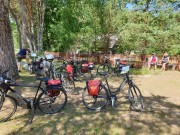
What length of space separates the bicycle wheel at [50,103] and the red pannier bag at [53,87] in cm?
12

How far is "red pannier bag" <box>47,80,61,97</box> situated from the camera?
190 inches

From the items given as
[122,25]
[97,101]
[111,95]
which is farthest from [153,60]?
[111,95]

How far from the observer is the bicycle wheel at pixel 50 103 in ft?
16.1

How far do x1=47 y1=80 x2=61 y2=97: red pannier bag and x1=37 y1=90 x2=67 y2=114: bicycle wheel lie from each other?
115 millimetres

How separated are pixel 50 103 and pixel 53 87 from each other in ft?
1.62

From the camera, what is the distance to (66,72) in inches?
281

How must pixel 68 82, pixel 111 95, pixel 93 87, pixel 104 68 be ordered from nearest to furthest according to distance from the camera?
1. pixel 93 87
2. pixel 111 95
3. pixel 68 82
4. pixel 104 68

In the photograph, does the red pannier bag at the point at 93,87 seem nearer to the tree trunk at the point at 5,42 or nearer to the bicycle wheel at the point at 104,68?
the tree trunk at the point at 5,42

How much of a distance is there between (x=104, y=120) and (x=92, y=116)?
0.36 metres

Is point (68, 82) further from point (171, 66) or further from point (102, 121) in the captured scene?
point (171, 66)

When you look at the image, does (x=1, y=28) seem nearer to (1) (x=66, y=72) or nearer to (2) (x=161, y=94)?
(1) (x=66, y=72)

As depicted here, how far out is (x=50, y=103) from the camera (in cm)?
511

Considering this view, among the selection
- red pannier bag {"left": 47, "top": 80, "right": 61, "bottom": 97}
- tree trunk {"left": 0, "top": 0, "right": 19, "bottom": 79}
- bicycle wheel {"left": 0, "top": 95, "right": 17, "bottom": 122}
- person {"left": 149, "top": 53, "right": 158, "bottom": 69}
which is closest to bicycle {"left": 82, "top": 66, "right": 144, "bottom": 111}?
red pannier bag {"left": 47, "top": 80, "right": 61, "bottom": 97}

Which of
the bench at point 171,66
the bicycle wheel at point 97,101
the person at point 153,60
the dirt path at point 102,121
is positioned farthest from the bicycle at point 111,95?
the bench at point 171,66
